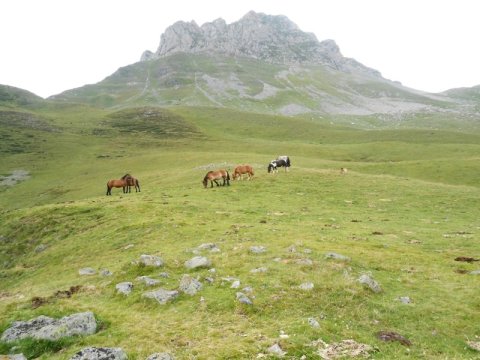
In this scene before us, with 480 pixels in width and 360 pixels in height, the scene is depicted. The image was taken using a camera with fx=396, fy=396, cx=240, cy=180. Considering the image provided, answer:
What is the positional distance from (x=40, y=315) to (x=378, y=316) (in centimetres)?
1191

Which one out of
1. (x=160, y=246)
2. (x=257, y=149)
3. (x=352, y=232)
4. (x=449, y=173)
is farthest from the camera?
(x=257, y=149)

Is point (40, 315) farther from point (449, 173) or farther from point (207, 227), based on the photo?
point (449, 173)

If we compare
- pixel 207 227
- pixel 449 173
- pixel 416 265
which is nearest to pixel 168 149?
pixel 449 173

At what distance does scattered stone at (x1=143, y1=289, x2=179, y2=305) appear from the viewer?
15.2 meters

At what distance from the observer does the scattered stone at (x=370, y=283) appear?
51.1ft

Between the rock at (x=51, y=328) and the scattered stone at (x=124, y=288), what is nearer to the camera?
the rock at (x=51, y=328)

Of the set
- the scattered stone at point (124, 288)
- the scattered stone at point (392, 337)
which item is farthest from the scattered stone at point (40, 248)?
the scattered stone at point (392, 337)

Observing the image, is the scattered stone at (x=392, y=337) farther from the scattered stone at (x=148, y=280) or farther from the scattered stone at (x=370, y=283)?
the scattered stone at (x=148, y=280)

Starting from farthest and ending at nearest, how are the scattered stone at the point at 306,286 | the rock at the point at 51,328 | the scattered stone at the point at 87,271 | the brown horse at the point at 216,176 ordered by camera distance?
the brown horse at the point at 216,176 → the scattered stone at the point at 87,271 → the scattered stone at the point at 306,286 → the rock at the point at 51,328

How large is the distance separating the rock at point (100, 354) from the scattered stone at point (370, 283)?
9.38m

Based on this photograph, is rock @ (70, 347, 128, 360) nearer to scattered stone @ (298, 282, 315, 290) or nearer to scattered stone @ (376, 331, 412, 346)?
scattered stone @ (298, 282, 315, 290)

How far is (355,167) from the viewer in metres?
68.4

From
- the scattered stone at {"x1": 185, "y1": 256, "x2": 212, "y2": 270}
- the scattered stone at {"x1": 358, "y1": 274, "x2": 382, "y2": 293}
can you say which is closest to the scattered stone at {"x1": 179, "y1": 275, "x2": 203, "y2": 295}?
the scattered stone at {"x1": 185, "y1": 256, "x2": 212, "y2": 270}

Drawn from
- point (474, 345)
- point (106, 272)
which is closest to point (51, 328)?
point (106, 272)
